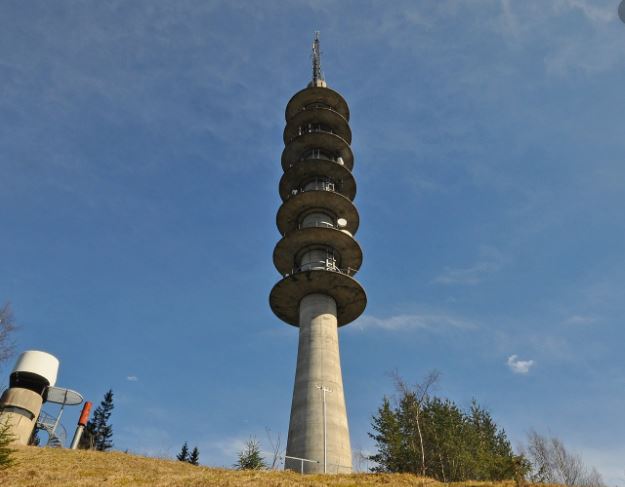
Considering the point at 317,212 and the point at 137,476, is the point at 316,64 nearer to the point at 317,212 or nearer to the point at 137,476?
the point at 317,212

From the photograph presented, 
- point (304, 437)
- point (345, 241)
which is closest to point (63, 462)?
point (304, 437)

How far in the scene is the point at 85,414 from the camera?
1458 inches

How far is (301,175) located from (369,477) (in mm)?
24653

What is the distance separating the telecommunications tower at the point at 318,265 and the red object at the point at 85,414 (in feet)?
54.9

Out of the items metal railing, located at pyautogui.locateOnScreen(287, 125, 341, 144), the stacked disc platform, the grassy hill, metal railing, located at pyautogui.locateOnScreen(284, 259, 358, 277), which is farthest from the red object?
metal railing, located at pyautogui.locateOnScreen(287, 125, 341, 144)

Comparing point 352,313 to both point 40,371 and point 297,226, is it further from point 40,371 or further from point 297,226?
point 40,371

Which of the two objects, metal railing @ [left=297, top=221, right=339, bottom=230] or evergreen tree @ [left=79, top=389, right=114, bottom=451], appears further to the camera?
evergreen tree @ [left=79, top=389, right=114, bottom=451]

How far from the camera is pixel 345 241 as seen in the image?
3422cm

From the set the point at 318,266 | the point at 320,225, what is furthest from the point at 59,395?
the point at 320,225

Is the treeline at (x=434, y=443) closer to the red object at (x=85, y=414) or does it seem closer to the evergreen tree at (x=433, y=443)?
the evergreen tree at (x=433, y=443)

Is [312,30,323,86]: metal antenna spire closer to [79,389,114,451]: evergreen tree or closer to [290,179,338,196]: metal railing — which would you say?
[290,179,338,196]: metal railing

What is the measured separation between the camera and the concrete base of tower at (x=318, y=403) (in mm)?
25281

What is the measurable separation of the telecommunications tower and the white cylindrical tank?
19.8 metres

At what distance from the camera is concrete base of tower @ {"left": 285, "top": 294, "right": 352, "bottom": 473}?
995 inches
